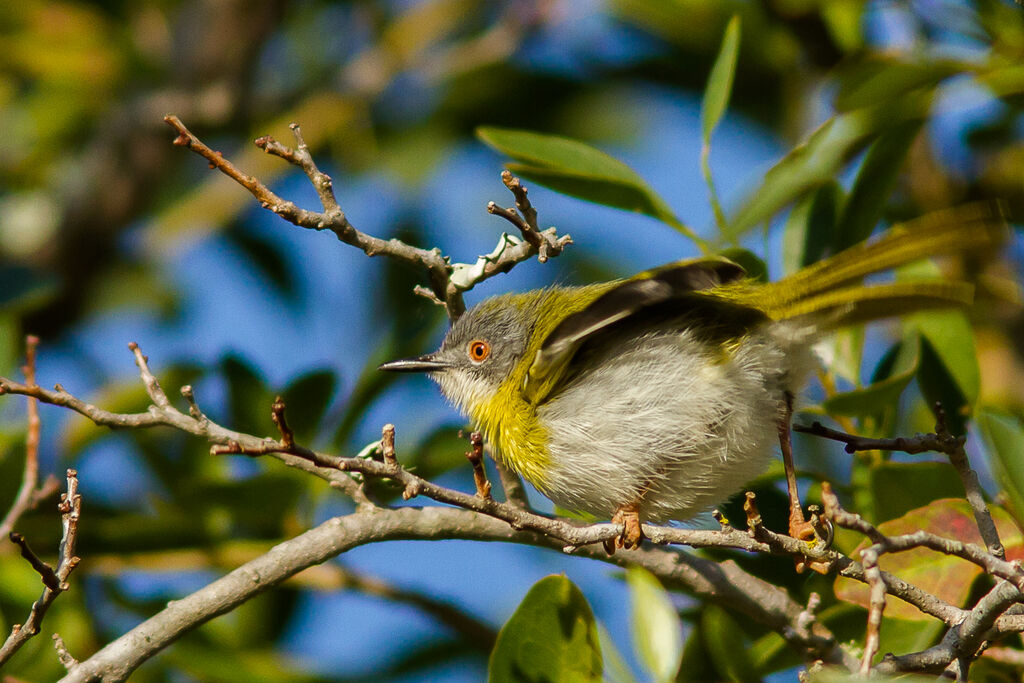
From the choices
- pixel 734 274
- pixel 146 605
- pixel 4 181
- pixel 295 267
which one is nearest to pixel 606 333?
pixel 734 274

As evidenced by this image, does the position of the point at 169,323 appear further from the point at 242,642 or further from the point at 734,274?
the point at 734,274

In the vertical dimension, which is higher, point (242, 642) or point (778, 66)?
point (778, 66)

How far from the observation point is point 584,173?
2902 millimetres

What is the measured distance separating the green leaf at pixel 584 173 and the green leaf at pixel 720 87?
260 millimetres

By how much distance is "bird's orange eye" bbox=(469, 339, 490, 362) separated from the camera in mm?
3695

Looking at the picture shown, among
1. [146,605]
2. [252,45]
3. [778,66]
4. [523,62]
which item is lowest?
[146,605]

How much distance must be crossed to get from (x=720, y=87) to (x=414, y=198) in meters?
2.27

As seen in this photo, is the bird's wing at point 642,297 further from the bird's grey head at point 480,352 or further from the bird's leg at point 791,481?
the bird's grey head at point 480,352

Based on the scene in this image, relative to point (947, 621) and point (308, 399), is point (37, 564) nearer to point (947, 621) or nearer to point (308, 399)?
point (308, 399)

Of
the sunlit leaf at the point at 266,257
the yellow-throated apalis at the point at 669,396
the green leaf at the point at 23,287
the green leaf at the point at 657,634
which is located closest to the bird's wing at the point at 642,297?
the yellow-throated apalis at the point at 669,396

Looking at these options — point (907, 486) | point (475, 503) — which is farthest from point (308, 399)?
point (907, 486)

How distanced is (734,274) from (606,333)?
0.44m

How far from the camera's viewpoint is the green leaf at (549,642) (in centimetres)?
229

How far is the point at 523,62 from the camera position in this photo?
522cm
